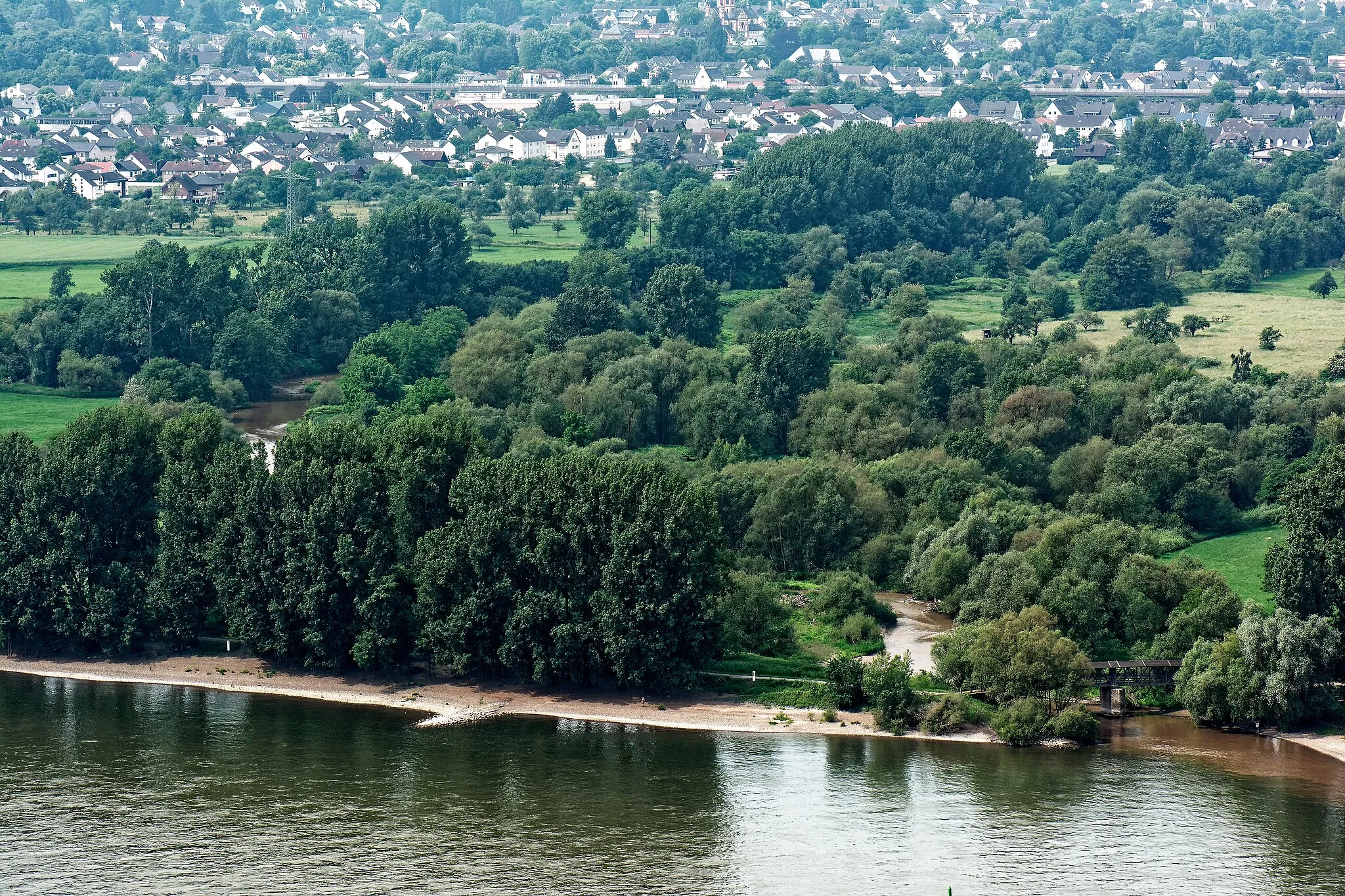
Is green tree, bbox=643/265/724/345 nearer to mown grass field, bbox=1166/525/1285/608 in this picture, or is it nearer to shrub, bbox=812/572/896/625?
mown grass field, bbox=1166/525/1285/608

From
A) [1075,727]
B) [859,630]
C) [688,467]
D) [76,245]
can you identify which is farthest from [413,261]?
[1075,727]

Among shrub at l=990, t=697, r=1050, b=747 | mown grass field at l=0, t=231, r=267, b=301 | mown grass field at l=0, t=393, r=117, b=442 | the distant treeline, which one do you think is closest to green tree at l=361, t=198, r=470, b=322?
mown grass field at l=0, t=231, r=267, b=301

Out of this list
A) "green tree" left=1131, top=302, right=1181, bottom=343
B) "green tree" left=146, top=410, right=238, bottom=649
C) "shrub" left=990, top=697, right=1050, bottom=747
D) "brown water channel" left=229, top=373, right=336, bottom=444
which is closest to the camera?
"shrub" left=990, top=697, right=1050, bottom=747

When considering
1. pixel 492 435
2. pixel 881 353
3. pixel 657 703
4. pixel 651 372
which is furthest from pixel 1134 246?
pixel 657 703

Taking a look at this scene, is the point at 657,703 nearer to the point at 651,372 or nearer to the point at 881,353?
the point at 651,372

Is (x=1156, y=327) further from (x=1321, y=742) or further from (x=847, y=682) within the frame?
(x=847, y=682)
